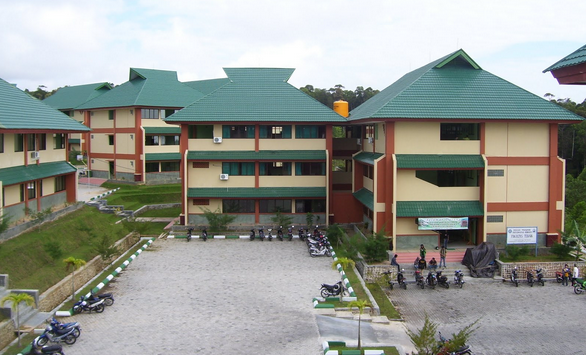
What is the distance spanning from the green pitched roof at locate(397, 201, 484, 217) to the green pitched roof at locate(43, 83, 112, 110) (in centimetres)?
4767

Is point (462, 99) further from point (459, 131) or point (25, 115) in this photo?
point (25, 115)

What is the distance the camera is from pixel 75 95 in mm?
67500

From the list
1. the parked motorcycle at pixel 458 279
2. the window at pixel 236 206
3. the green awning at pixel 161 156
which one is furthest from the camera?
the green awning at pixel 161 156

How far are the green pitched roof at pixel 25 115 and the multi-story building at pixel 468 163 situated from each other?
16.7m

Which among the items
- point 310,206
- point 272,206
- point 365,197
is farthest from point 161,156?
point 365,197

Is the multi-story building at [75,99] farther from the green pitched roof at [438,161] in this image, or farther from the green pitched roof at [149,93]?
the green pitched roof at [438,161]

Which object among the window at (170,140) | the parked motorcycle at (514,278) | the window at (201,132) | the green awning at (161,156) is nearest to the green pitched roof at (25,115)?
the window at (201,132)

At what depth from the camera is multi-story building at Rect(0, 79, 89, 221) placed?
24.5m

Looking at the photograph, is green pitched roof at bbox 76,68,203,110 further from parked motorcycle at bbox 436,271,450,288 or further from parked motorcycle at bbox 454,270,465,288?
parked motorcycle at bbox 454,270,465,288

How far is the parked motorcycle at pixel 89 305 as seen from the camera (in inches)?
728

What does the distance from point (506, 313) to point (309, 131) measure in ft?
56.7

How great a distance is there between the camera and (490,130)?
27734 mm

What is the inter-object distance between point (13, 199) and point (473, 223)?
23415 mm

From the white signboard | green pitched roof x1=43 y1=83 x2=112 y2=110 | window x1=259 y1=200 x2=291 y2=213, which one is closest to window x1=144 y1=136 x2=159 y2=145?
window x1=259 y1=200 x2=291 y2=213
